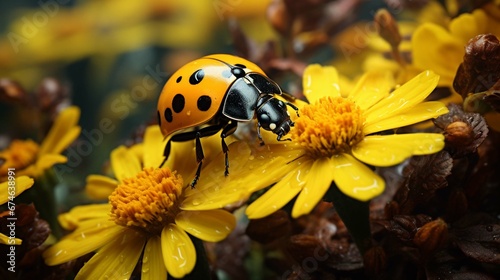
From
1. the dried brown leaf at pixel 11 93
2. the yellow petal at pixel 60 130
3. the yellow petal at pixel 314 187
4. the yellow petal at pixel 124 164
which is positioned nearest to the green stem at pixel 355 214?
the yellow petal at pixel 314 187

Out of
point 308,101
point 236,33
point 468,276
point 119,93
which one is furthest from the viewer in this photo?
point 119,93

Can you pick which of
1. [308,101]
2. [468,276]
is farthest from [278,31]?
[468,276]

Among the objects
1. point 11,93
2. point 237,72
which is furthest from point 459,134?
point 11,93

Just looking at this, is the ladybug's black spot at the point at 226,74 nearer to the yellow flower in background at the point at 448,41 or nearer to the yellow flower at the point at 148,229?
the yellow flower at the point at 148,229

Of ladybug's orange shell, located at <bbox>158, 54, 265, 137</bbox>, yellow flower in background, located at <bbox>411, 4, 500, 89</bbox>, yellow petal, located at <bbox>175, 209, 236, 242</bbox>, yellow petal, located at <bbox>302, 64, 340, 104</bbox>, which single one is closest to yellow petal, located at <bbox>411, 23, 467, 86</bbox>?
yellow flower in background, located at <bbox>411, 4, 500, 89</bbox>

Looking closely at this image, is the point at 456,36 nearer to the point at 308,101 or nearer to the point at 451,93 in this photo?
the point at 451,93

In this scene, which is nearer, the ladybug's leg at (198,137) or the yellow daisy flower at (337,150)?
the yellow daisy flower at (337,150)

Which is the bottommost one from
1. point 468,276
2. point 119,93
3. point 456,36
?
point 119,93
